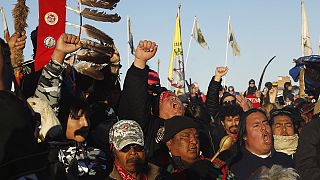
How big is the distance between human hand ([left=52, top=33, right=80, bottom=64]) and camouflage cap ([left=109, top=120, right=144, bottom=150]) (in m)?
0.72

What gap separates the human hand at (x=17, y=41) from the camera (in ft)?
13.6

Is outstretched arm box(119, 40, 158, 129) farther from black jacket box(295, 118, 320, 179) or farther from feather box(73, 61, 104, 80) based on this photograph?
black jacket box(295, 118, 320, 179)

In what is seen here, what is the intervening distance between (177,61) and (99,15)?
10298mm

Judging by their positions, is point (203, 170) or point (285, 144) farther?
point (285, 144)

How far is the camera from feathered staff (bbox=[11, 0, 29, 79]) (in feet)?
13.8

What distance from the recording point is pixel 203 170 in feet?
15.5

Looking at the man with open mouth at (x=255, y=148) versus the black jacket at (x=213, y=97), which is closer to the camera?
the man with open mouth at (x=255, y=148)

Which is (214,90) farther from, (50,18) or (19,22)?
(19,22)

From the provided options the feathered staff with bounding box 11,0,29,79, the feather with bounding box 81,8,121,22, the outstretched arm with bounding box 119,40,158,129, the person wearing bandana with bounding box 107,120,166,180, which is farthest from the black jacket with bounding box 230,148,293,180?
the feathered staff with bounding box 11,0,29,79

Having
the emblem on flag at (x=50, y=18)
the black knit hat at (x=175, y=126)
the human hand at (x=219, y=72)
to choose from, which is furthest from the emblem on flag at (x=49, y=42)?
the human hand at (x=219, y=72)

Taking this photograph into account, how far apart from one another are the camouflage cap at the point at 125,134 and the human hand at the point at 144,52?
1.72 ft

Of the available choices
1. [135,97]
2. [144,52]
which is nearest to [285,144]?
[135,97]

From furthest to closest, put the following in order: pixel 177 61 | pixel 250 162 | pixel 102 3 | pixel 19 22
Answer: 1. pixel 177 61
2. pixel 250 162
3. pixel 102 3
4. pixel 19 22

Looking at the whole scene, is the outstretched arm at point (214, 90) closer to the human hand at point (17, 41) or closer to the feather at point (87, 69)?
the feather at point (87, 69)
